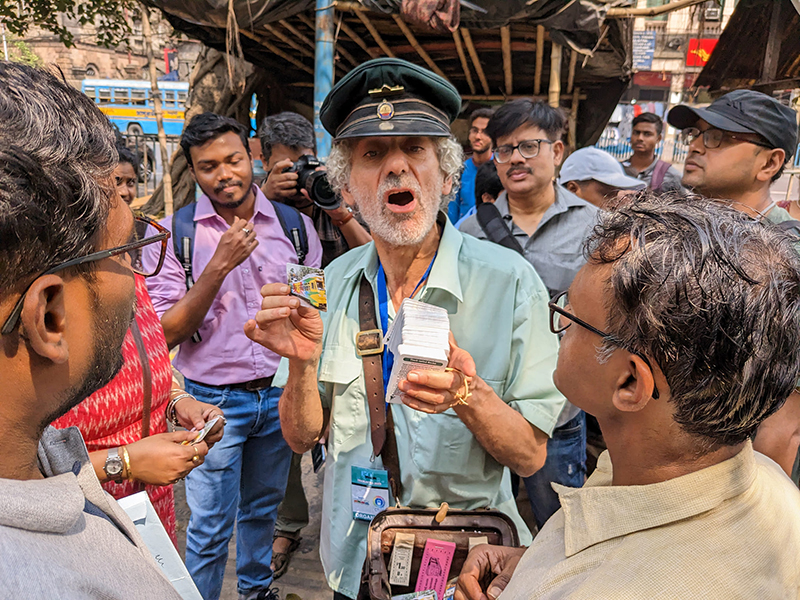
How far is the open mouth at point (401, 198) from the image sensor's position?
78.3 inches

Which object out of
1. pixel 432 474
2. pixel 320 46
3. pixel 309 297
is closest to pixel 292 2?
pixel 320 46

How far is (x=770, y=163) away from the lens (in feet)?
8.23

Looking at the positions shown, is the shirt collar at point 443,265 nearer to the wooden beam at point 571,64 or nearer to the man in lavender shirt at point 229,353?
the man in lavender shirt at point 229,353

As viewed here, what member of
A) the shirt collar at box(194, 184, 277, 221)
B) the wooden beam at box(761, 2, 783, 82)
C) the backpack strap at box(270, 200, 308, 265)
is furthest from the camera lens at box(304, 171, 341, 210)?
the wooden beam at box(761, 2, 783, 82)

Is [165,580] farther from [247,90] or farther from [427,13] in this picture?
[247,90]

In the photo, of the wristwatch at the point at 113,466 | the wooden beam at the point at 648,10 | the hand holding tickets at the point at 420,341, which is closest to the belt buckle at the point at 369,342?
the hand holding tickets at the point at 420,341

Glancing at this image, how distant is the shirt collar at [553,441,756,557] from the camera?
97 centimetres

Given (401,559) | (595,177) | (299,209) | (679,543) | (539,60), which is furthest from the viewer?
(539,60)

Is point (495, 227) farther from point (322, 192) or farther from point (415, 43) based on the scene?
point (415, 43)

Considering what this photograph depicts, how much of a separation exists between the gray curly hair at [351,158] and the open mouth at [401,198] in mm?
193

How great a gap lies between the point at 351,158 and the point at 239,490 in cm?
189

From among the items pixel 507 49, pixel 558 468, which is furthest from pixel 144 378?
pixel 507 49

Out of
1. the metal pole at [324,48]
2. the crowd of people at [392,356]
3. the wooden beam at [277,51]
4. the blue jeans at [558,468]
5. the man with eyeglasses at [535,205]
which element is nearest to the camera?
the crowd of people at [392,356]

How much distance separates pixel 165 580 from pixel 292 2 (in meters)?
5.44
